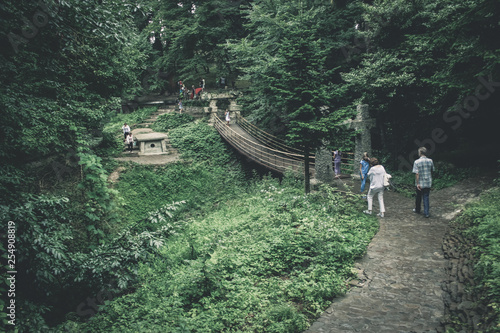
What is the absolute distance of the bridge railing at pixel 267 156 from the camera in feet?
45.7

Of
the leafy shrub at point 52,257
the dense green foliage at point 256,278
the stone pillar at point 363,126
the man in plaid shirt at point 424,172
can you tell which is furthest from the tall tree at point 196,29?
the leafy shrub at point 52,257

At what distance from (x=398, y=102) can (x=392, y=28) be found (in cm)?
360

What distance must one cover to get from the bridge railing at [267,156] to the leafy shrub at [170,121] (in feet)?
14.4

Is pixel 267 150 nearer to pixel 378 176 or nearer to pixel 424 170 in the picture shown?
pixel 378 176

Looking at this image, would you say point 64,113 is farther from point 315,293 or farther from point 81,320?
point 315,293

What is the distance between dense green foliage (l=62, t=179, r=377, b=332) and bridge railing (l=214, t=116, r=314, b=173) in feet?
17.5

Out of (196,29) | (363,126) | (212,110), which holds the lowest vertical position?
(363,126)

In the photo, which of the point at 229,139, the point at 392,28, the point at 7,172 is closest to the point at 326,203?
the point at 7,172

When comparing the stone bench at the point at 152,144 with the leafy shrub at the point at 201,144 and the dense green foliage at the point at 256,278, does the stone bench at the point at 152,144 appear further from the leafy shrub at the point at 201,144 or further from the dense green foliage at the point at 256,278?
the dense green foliage at the point at 256,278

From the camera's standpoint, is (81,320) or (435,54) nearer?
(81,320)

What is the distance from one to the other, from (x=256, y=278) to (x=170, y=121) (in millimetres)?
19951

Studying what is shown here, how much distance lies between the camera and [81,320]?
19.0 feet

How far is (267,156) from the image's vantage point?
52.0ft

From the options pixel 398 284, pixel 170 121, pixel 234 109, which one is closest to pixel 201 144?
pixel 170 121
